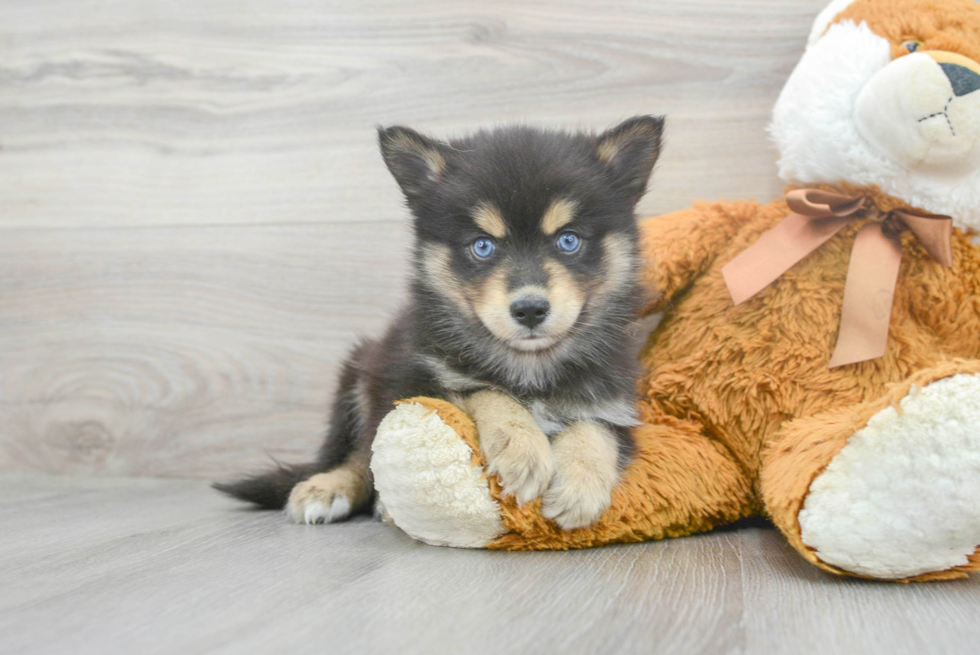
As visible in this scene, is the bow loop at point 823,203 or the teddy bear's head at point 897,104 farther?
the bow loop at point 823,203

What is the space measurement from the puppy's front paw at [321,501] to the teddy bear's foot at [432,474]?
44cm

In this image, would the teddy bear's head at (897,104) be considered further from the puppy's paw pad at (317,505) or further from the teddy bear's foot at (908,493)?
the puppy's paw pad at (317,505)

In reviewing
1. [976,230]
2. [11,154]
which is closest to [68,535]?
[11,154]

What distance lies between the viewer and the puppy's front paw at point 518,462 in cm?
141

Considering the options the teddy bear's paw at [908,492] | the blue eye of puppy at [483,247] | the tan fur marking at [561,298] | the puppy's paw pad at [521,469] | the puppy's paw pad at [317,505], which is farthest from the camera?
the puppy's paw pad at [317,505]

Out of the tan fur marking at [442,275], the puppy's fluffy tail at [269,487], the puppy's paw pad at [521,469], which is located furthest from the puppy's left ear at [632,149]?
the puppy's fluffy tail at [269,487]

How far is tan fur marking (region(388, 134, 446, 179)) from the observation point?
170cm

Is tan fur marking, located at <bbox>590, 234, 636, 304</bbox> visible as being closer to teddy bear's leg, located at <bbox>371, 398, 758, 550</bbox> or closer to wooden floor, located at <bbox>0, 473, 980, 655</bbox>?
teddy bear's leg, located at <bbox>371, 398, 758, 550</bbox>

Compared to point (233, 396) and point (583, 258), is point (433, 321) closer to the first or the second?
point (583, 258)

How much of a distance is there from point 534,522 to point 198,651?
0.65 m

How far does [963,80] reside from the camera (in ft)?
5.10

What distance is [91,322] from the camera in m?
2.64

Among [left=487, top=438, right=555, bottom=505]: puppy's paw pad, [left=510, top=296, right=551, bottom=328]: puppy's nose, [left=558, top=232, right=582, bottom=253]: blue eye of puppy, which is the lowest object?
[left=487, top=438, right=555, bottom=505]: puppy's paw pad

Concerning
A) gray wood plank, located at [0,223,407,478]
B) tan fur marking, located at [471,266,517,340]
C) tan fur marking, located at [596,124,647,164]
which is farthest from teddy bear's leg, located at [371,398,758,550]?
gray wood plank, located at [0,223,407,478]
